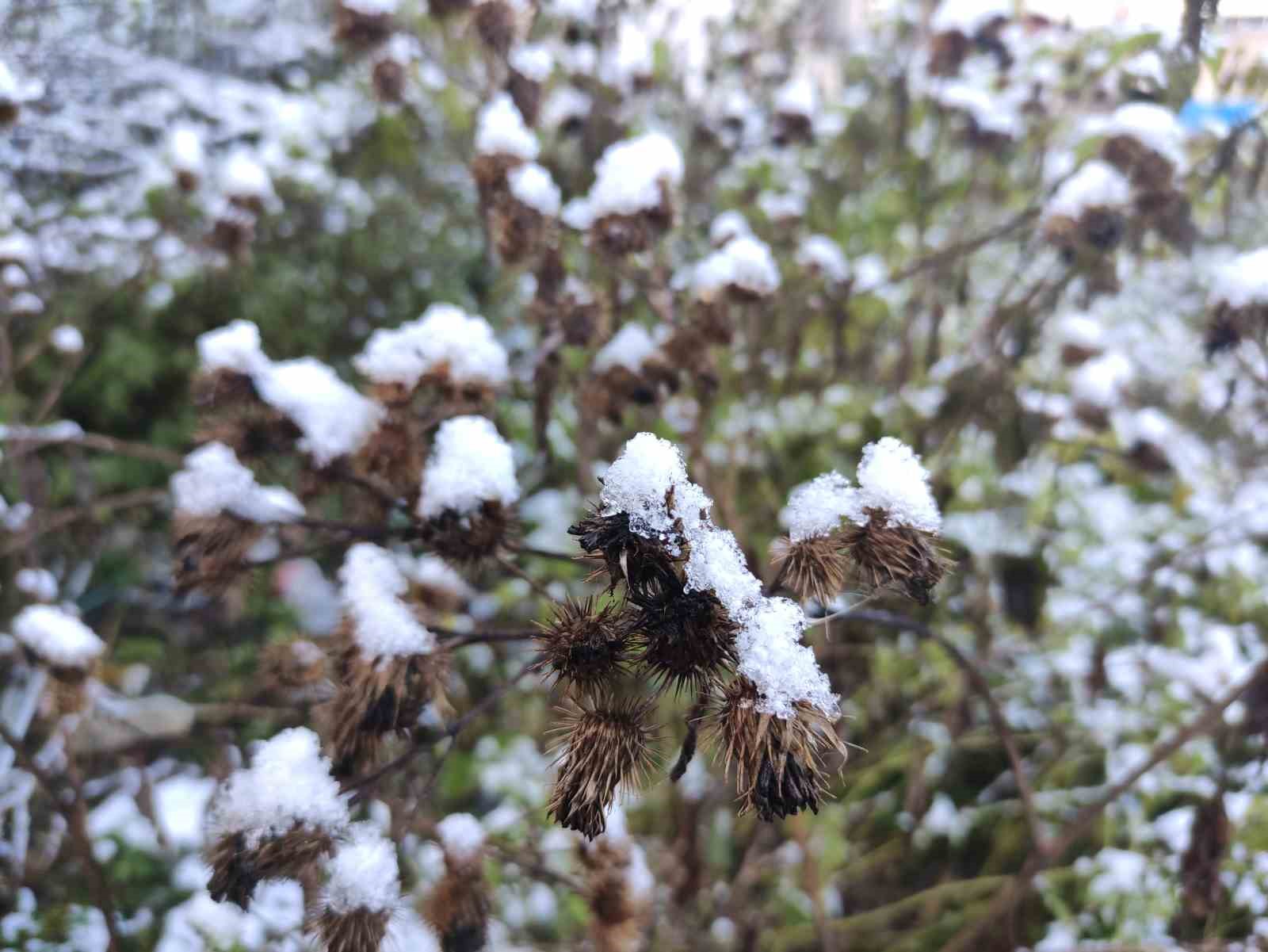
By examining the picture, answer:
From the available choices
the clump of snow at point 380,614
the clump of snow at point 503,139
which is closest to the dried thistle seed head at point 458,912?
the clump of snow at point 380,614

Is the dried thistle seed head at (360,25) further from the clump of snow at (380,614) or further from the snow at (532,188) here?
the clump of snow at (380,614)

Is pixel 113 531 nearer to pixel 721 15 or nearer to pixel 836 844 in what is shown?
pixel 836 844

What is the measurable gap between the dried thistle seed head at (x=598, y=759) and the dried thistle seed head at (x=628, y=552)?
0.11m

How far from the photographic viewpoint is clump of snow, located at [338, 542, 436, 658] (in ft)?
2.68

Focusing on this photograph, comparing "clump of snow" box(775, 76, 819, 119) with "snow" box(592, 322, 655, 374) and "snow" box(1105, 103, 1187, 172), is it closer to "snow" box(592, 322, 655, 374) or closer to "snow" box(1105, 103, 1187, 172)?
"snow" box(1105, 103, 1187, 172)

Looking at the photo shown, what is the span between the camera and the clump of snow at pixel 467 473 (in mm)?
903

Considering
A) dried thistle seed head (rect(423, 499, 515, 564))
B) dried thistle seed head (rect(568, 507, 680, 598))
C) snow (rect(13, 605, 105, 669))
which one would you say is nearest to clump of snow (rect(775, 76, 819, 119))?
dried thistle seed head (rect(423, 499, 515, 564))

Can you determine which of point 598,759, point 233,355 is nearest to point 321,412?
point 233,355

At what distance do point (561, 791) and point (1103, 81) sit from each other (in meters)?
2.60

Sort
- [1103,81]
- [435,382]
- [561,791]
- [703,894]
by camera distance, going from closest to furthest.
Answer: [561,791]
[435,382]
[703,894]
[1103,81]

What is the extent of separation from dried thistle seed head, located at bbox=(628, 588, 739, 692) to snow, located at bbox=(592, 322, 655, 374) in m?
0.77

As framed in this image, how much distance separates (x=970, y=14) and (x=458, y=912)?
2170 mm

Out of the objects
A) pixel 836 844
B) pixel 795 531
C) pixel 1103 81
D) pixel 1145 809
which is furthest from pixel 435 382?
pixel 1103 81

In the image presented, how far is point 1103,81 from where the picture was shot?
2.31 m
